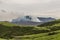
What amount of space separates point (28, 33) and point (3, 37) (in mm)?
3817

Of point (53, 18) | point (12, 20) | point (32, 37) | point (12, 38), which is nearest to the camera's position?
point (12, 38)

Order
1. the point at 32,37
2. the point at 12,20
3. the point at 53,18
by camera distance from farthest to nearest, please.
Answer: the point at 53,18
the point at 12,20
the point at 32,37

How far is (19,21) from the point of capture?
112ft

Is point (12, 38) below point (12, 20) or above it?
below

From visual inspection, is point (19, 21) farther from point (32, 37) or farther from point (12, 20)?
point (32, 37)

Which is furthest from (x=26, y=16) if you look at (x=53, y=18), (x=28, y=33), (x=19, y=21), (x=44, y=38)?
(x=44, y=38)

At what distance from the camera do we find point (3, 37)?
21.7 meters

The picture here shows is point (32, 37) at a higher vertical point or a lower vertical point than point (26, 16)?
lower

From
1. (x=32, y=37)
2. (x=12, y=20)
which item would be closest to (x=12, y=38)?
(x=32, y=37)

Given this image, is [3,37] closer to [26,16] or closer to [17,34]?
[17,34]

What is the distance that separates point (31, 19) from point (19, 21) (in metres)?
2.98

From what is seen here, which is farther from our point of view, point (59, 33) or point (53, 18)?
point (53, 18)

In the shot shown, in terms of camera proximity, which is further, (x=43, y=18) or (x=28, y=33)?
(x=43, y=18)

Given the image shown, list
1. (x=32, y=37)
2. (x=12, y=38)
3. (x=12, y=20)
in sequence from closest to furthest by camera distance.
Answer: (x=12, y=38) → (x=32, y=37) → (x=12, y=20)
